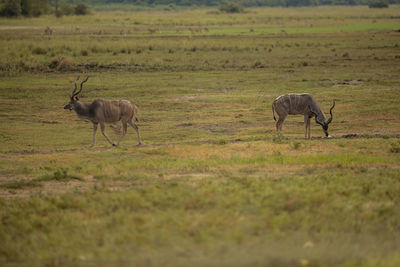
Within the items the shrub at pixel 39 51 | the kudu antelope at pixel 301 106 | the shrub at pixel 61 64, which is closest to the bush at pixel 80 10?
the shrub at pixel 39 51

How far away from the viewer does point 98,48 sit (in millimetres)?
43000

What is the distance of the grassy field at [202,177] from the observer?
8.56m

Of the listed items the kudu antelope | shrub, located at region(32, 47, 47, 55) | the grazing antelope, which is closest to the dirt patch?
the kudu antelope

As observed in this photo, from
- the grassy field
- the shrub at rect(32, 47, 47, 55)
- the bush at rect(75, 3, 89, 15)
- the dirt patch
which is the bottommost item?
the dirt patch

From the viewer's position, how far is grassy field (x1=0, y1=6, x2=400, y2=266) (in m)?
8.56

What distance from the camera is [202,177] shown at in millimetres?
12180

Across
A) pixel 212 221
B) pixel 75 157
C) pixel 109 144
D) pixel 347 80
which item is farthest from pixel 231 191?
pixel 347 80

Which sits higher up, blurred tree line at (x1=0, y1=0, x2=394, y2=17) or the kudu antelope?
blurred tree line at (x1=0, y1=0, x2=394, y2=17)

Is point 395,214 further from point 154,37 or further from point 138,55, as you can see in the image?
point 154,37

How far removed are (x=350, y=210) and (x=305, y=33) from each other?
53521 millimetres

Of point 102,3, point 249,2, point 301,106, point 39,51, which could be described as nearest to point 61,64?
point 39,51

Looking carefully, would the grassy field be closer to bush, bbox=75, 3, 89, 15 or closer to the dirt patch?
the dirt patch

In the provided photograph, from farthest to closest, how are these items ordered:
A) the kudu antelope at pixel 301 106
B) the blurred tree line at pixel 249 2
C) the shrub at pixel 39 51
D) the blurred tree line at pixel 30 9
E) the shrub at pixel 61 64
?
the blurred tree line at pixel 249 2
the blurred tree line at pixel 30 9
the shrub at pixel 39 51
the shrub at pixel 61 64
the kudu antelope at pixel 301 106

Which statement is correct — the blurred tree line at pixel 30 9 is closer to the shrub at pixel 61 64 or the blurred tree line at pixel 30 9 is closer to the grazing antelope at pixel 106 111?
the shrub at pixel 61 64
